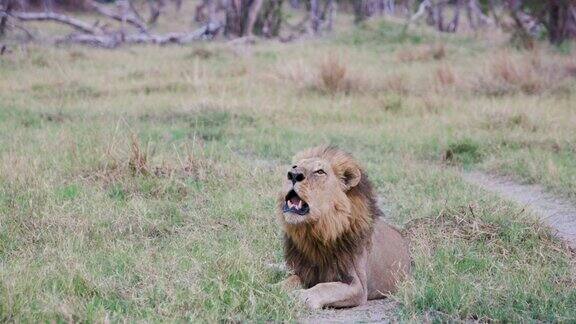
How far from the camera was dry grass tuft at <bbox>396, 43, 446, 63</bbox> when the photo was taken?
1698cm

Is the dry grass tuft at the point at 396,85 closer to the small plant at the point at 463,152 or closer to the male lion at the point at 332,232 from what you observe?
the small plant at the point at 463,152

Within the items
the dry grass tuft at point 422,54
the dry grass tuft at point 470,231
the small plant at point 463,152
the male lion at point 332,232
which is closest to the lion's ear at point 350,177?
the male lion at point 332,232

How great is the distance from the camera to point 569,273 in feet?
16.7

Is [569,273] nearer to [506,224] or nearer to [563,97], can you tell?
[506,224]

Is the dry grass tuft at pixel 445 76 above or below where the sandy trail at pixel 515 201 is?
above

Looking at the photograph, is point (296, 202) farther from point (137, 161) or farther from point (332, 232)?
point (137, 161)

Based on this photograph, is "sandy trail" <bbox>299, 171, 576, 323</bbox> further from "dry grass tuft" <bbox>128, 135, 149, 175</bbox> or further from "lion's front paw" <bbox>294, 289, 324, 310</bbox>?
"dry grass tuft" <bbox>128, 135, 149, 175</bbox>

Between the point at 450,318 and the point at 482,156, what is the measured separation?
5.00m

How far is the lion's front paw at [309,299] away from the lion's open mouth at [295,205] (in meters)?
0.40

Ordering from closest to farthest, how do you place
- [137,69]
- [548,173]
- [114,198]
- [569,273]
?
[569,273] < [114,198] < [548,173] < [137,69]

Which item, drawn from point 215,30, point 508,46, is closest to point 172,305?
point 508,46

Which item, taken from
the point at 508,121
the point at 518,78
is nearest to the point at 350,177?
the point at 508,121

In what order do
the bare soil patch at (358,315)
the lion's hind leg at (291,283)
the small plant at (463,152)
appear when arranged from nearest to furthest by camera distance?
the bare soil patch at (358,315), the lion's hind leg at (291,283), the small plant at (463,152)

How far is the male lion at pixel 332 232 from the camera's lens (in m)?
4.29
